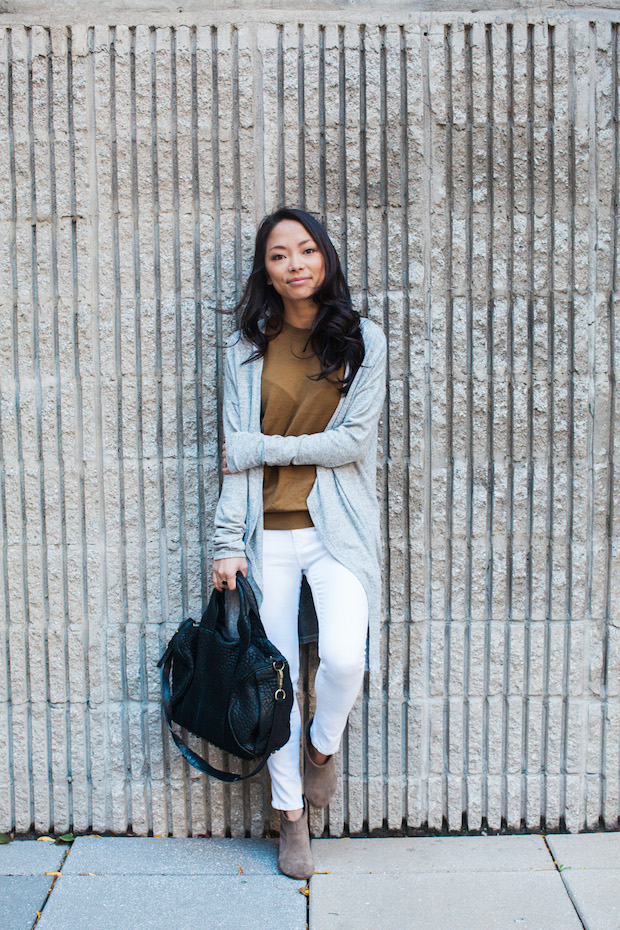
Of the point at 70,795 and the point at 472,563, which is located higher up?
the point at 472,563

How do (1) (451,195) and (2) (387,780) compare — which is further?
(2) (387,780)

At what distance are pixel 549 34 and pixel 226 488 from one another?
2145 mm

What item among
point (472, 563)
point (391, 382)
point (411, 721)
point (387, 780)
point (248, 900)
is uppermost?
point (391, 382)

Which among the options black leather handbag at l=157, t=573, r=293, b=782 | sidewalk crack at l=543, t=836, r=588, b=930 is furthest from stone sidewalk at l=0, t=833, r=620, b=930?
black leather handbag at l=157, t=573, r=293, b=782

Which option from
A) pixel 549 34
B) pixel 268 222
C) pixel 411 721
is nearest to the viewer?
pixel 268 222

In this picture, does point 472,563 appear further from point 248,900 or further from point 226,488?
point 248,900

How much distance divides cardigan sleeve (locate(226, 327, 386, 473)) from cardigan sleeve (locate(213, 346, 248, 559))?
0.21 feet

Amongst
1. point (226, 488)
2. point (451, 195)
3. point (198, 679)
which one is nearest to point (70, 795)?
point (198, 679)

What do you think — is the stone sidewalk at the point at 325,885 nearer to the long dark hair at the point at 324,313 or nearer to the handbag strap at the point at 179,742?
the handbag strap at the point at 179,742

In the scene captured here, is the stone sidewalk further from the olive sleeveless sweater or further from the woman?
the olive sleeveless sweater

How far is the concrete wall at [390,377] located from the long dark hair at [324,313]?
22cm

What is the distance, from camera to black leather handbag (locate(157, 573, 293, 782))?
2801 mm

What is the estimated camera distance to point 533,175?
10.1ft

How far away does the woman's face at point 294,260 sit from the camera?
2.79 metres
